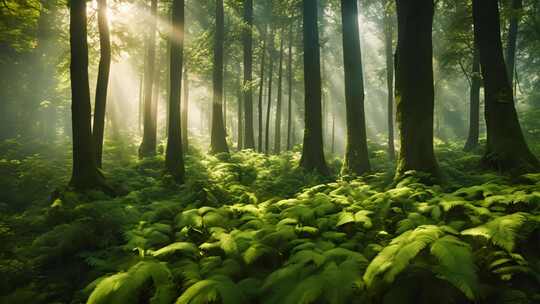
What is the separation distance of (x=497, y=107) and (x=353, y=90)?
5.10m

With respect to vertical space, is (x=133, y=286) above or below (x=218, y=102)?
below

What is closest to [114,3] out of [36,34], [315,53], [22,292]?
[315,53]

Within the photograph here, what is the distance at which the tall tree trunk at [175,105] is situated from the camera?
12383 millimetres

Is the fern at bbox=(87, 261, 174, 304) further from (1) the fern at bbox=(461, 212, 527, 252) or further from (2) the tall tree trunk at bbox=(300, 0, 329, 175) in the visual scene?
(2) the tall tree trunk at bbox=(300, 0, 329, 175)

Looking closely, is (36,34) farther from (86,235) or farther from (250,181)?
(86,235)

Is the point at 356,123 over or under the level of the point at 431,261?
over

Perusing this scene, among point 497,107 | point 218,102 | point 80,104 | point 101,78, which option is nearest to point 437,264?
point 497,107

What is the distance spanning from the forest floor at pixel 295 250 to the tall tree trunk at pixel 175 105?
3676 mm

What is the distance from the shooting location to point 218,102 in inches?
757

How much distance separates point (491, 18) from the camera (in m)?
8.94

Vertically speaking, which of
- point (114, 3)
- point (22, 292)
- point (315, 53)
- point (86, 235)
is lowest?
point (22, 292)

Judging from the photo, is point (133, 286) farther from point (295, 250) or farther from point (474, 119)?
point (474, 119)

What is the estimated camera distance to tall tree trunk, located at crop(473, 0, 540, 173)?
796 cm

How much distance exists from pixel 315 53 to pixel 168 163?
23.5ft
